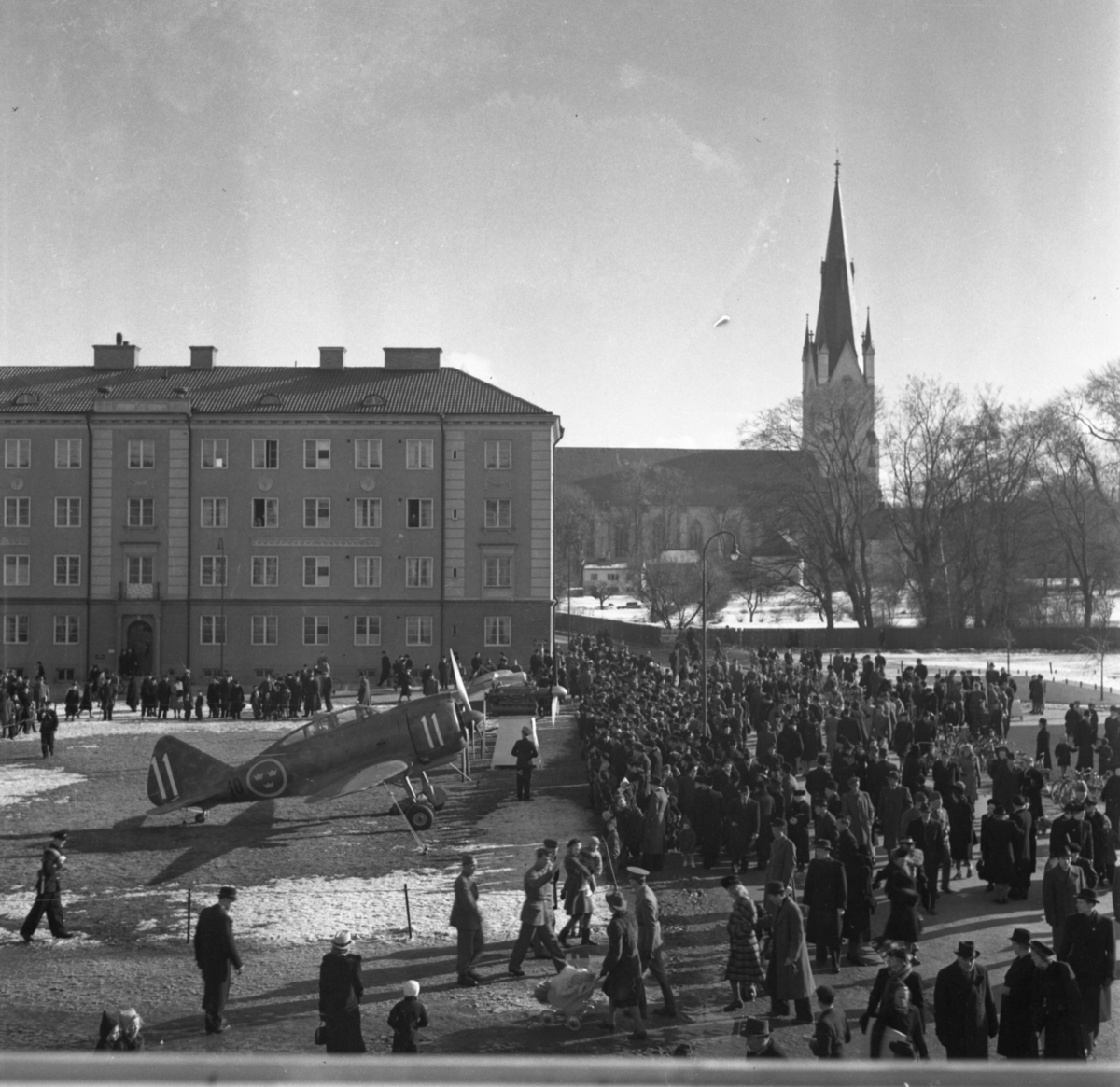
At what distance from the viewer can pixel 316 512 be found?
45.7 metres

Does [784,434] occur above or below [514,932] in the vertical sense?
above

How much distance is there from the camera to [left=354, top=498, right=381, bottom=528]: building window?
150ft

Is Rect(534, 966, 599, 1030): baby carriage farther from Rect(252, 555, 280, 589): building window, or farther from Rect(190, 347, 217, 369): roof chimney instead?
Rect(190, 347, 217, 369): roof chimney

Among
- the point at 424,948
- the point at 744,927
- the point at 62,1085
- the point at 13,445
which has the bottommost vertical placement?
the point at 424,948

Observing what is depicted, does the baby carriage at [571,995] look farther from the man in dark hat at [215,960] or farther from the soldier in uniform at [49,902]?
the soldier in uniform at [49,902]

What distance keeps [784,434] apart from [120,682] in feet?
129

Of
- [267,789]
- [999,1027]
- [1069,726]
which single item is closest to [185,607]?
[267,789]

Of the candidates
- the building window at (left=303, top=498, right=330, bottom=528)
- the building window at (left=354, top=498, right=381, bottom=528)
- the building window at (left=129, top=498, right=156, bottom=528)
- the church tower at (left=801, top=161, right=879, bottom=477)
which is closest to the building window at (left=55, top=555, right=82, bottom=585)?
the building window at (left=129, top=498, right=156, bottom=528)

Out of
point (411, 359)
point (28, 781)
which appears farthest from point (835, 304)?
point (28, 781)

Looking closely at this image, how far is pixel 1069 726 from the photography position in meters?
22.6

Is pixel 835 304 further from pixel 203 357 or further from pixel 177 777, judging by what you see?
pixel 177 777

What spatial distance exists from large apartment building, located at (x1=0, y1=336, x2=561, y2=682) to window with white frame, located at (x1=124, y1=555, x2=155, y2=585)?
75mm

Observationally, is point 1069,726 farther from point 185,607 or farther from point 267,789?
point 185,607

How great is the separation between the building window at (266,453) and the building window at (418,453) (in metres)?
5.28
